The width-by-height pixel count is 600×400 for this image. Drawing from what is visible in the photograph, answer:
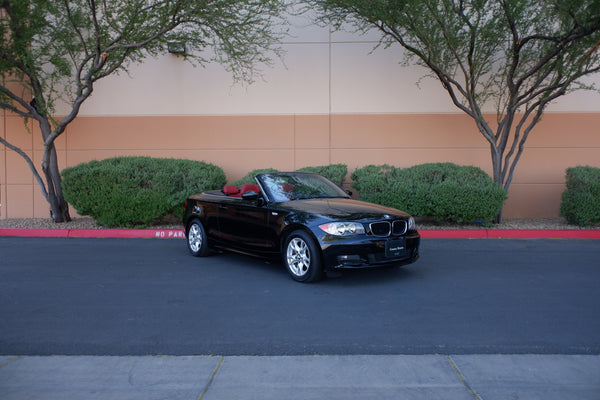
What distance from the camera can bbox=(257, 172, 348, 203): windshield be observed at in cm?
705

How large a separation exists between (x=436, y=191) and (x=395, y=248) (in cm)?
471

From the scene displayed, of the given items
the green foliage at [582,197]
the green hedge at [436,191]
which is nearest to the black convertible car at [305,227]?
the green hedge at [436,191]

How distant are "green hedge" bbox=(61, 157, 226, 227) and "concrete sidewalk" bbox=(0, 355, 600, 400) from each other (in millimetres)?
7123

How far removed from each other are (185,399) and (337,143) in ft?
34.2

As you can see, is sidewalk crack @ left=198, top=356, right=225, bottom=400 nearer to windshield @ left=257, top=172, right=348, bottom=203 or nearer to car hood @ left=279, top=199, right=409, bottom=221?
car hood @ left=279, top=199, right=409, bottom=221

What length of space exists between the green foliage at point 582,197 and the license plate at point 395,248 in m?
6.59

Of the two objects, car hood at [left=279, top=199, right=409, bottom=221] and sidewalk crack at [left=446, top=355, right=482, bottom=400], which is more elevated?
car hood at [left=279, top=199, right=409, bottom=221]

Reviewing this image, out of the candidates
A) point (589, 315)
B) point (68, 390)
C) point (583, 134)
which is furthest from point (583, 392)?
point (583, 134)

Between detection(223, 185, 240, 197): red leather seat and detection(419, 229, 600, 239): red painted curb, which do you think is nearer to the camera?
detection(223, 185, 240, 197): red leather seat

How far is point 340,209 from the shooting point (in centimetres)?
633

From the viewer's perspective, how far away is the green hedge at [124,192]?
10.8 meters

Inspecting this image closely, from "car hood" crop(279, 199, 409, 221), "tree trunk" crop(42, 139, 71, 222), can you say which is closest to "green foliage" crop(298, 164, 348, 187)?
"car hood" crop(279, 199, 409, 221)

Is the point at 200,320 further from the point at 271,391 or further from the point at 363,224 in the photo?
the point at 363,224

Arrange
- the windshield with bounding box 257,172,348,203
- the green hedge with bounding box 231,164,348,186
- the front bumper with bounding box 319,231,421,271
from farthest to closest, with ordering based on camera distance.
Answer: the green hedge with bounding box 231,164,348,186
the windshield with bounding box 257,172,348,203
the front bumper with bounding box 319,231,421,271
